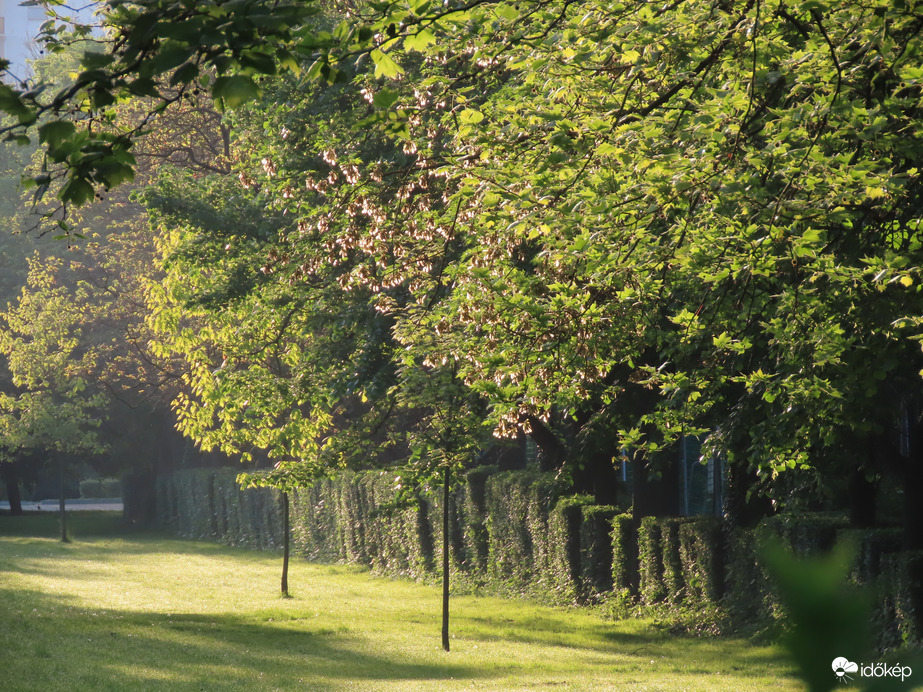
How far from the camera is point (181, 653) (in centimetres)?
1484

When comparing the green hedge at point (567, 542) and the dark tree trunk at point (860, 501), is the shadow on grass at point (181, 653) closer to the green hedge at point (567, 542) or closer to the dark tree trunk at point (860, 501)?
the green hedge at point (567, 542)

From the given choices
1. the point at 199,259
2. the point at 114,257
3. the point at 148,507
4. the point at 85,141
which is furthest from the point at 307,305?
the point at 148,507

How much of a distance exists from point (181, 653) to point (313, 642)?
3047 mm

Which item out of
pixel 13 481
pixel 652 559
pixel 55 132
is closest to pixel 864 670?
pixel 55 132

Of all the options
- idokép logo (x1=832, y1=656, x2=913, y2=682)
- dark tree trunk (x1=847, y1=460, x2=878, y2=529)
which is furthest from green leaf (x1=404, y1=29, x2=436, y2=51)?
dark tree trunk (x1=847, y1=460, x2=878, y2=529)

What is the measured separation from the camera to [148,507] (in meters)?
53.6

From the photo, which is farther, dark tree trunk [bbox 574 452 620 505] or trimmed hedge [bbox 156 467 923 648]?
dark tree trunk [bbox 574 452 620 505]

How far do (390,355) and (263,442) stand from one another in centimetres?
467

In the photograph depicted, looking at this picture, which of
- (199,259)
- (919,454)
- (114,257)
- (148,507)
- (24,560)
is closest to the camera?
(919,454)

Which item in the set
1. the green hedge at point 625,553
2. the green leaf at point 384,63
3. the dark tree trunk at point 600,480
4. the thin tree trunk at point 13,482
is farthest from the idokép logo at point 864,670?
the thin tree trunk at point 13,482

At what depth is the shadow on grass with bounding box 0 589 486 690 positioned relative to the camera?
12.4m

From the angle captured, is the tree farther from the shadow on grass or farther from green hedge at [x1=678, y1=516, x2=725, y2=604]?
green hedge at [x1=678, y1=516, x2=725, y2=604]

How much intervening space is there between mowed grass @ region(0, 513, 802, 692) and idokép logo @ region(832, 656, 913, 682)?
24.6 ft

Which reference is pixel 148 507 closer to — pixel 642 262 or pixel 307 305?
pixel 307 305
